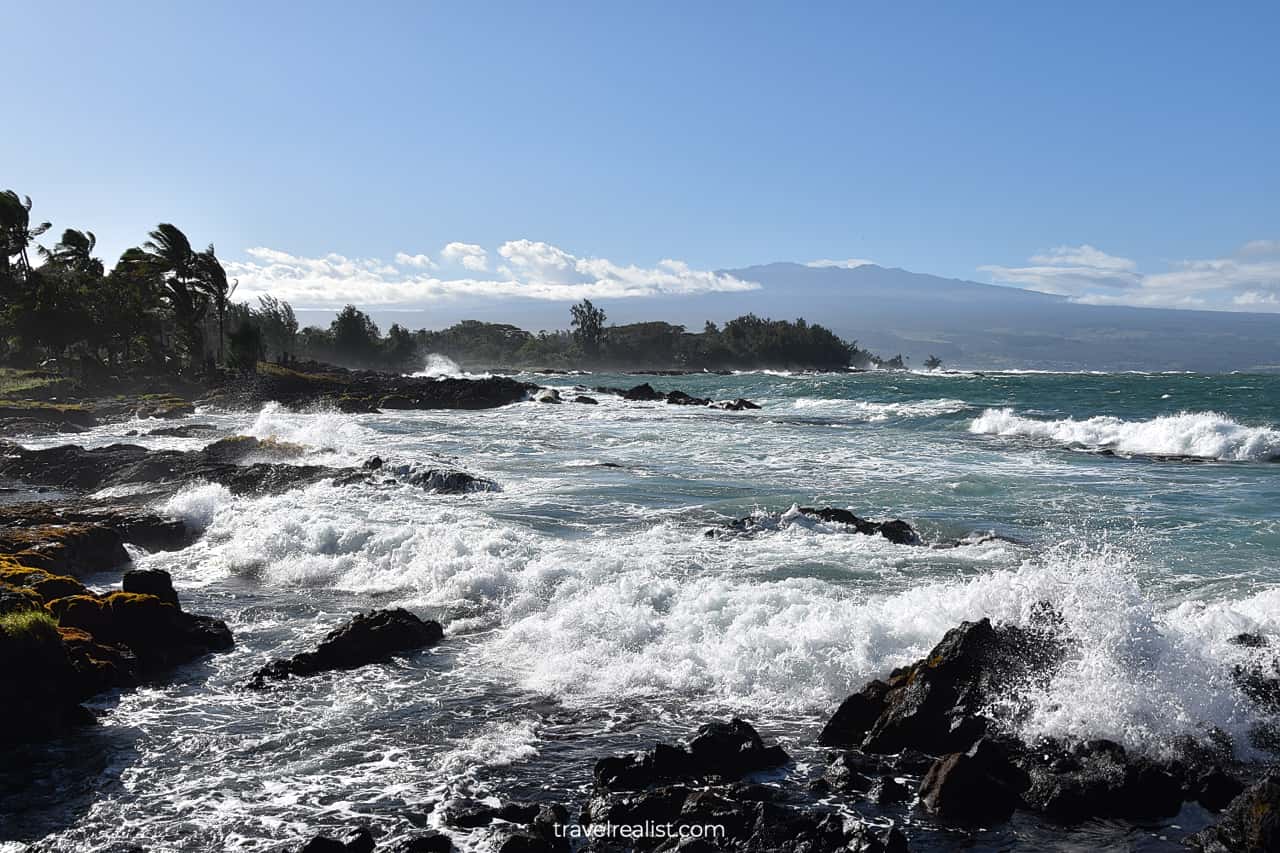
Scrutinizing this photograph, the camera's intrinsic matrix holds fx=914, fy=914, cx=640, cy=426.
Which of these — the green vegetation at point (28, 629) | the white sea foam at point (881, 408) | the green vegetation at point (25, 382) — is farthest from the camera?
the white sea foam at point (881, 408)

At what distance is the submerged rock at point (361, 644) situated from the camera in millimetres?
10352

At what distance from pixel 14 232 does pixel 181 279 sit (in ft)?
31.0

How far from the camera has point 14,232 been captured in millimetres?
56250

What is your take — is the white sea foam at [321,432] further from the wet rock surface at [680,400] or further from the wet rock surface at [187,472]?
the wet rock surface at [680,400]

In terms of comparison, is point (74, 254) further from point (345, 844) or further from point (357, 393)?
point (345, 844)

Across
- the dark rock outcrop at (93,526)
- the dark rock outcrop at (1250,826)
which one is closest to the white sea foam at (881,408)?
the dark rock outcrop at (93,526)

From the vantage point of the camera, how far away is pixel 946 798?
7090mm

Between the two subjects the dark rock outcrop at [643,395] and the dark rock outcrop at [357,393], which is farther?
the dark rock outcrop at [643,395]

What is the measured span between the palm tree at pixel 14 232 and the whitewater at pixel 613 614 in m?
39.2

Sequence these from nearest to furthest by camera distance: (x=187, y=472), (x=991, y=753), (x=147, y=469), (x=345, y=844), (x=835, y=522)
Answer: (x=345, y=844), (x=991, y=753), (x=835, y=522), (x=187, y=472), (x=147, y=469)

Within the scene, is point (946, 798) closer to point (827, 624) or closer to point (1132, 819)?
point (1132, 819)

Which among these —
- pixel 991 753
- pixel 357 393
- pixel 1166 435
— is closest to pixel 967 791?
pixel 991 753

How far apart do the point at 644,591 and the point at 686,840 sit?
20.0ft

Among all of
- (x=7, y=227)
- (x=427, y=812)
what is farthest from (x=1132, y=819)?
(x=7, y=227)
